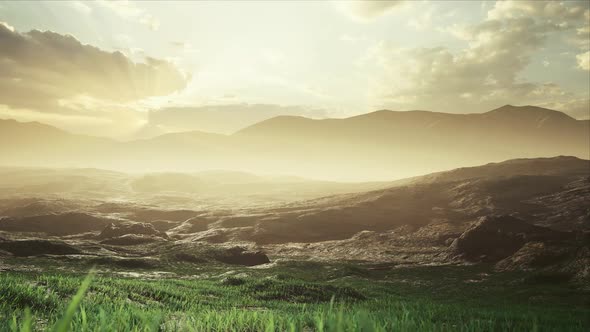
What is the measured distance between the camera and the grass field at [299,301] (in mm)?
4270

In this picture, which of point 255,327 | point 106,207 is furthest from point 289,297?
point 106,207

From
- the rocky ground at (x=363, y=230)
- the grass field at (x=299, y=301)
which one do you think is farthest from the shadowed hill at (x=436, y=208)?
the grass field at (x=299, y=301)

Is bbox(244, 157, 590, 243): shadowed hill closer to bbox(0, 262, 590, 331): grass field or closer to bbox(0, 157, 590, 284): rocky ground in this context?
bbox(0, 157, 590, 284): rocky ground

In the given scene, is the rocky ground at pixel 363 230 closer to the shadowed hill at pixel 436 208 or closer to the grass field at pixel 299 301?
the shadowed hill at pixel 436 208

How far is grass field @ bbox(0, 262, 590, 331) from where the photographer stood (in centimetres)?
427

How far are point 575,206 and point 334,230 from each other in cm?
8388

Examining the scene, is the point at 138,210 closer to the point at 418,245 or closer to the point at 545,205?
the point at 418,245

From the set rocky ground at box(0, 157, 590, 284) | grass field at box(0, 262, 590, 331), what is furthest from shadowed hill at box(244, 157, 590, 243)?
grass field at box(0, 262, 590, 331)

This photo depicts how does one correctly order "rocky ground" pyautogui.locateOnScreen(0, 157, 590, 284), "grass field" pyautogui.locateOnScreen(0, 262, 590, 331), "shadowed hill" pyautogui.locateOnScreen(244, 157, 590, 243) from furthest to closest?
"shadowed hill" pyautogui.locateOnScreen(244, 157, 590, 243)
"rocky ground" pyautogui.locateOnScreen(0, 157, 590, 284)
"grass field" pyautogui.locateOnScreen(0, 262, 590, 331)

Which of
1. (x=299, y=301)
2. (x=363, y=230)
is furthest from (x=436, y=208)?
(x=299, y=301)

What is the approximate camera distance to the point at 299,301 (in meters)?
30.3

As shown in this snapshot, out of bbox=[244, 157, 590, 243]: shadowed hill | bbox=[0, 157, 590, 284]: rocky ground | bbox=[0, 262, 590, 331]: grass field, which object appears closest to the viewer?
bbox=[0, 262, 590, 331]: grass field

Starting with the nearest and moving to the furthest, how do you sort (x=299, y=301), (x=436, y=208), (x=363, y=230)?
(x=299, y=301) < (x=363, y=230) < (x=436, y=208)

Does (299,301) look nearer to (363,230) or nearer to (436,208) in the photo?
(363,230)
